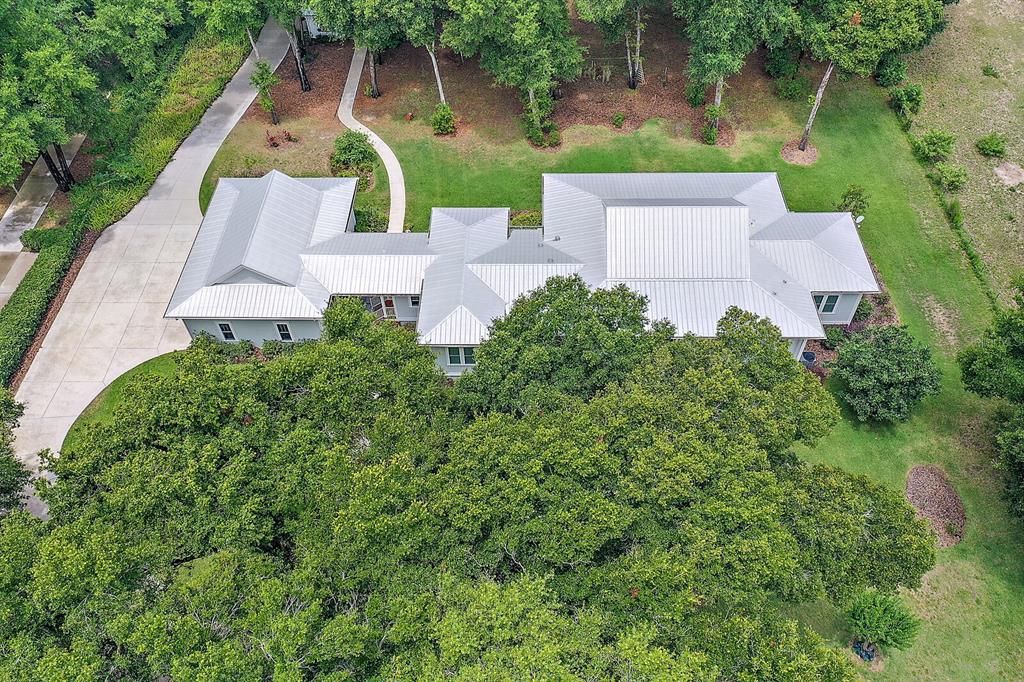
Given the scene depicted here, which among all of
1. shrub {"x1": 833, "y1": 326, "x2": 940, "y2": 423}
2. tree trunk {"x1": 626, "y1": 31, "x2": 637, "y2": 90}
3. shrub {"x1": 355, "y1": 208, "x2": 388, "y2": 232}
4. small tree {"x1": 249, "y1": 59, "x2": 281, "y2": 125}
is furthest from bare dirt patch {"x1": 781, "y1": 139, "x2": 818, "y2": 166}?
small tree {"x1": 249, "y1": 59, "x2": 281, "y2": 125}

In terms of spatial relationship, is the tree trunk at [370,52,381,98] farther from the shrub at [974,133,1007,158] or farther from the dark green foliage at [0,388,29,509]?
the shrub at [974,133,1007,158]

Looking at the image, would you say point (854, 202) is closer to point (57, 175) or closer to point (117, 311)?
point (117, 311)

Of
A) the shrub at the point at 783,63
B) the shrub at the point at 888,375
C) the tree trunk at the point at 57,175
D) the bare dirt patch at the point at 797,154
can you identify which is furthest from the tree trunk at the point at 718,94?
the tree trunk at the point at 57,175

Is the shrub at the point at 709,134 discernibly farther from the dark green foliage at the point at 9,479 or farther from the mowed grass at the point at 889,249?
the dark green foliage at the point at 9,479

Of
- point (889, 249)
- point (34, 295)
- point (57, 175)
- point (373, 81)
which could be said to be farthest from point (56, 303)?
point (889, 249)

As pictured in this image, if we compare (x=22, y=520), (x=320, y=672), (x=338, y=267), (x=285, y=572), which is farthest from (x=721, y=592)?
(x=338, y=267)

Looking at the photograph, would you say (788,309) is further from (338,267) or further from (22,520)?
(22,520)
